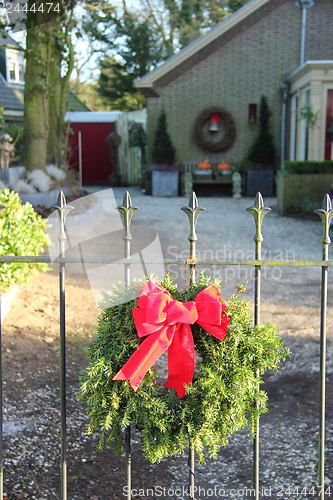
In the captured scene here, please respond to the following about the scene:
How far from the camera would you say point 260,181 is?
55.4 ft

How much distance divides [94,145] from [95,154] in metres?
0.35

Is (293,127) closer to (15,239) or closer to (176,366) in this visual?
(15,239)

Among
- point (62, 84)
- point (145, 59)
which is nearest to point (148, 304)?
point (62, 84)

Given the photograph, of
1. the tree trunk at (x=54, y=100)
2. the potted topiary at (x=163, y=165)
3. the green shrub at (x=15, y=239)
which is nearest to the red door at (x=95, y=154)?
the potted topiary at (x=163, y=165)

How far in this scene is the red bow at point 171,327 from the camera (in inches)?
75.0

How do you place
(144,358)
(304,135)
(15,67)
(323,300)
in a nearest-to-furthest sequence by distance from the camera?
(144,358)
(323,300)
(304,135)
(15,67)

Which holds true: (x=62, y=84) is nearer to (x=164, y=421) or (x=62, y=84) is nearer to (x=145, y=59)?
(x=164, y=421)

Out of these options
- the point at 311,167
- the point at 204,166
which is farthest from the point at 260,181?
the point at 311,167

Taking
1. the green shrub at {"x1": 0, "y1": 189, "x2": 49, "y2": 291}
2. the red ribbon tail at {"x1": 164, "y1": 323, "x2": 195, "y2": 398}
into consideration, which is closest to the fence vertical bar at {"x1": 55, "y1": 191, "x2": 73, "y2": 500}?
the red ribbon tail at {"x1": 164, "y1": 323, "x2": 195, "y2": 398}

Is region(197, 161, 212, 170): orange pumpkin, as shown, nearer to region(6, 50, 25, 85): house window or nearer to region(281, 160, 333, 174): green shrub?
region(281, 160, 333, 174): green shrub

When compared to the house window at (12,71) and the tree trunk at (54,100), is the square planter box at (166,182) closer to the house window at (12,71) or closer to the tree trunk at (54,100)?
the tree trunk at (54,100)

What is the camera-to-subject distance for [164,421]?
1967 mm

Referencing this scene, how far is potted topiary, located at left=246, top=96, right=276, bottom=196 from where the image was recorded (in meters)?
16.8

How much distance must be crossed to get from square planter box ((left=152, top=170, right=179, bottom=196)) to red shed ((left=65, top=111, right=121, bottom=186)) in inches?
197
